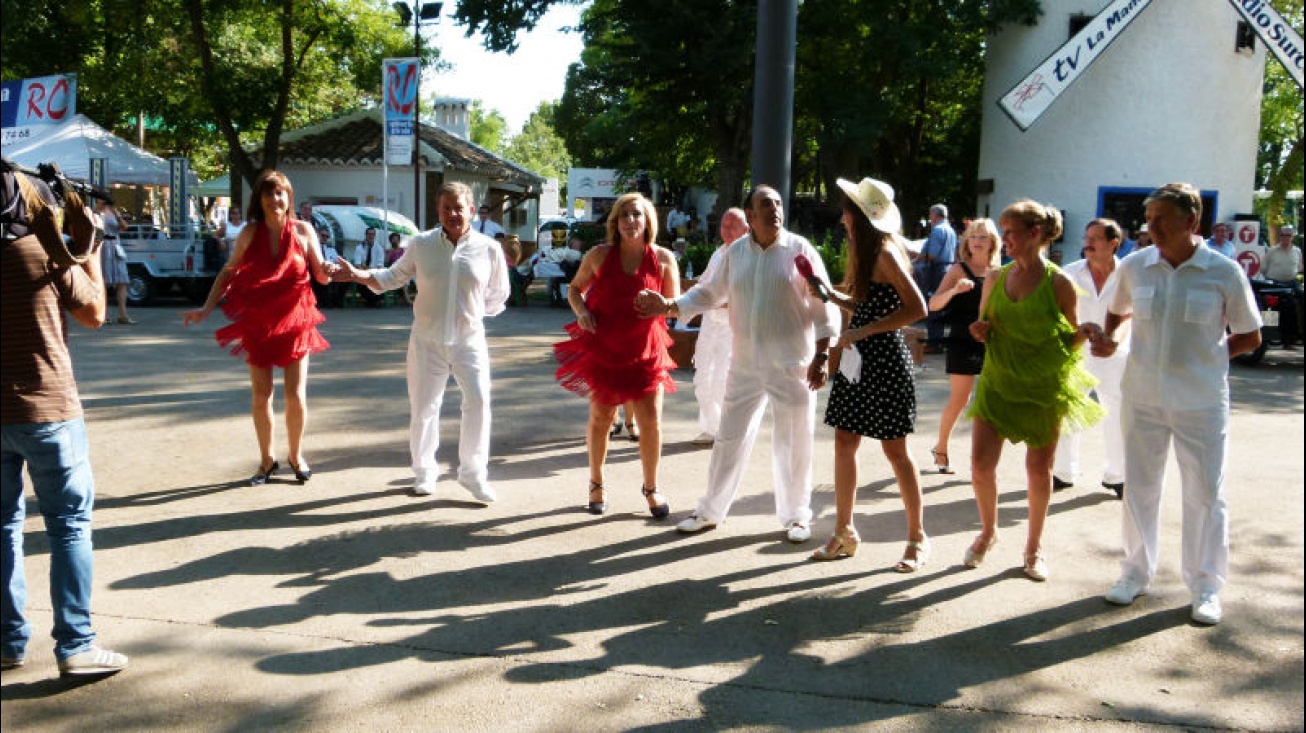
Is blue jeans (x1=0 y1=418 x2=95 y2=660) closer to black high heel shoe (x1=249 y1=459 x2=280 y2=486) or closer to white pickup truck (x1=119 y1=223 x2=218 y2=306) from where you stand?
black high heel shoe (x1=249 y1=459 x2=280 y2=486)

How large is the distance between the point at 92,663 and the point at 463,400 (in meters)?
3.14

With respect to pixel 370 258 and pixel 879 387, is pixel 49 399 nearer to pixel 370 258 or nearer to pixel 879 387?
pixel 879 387

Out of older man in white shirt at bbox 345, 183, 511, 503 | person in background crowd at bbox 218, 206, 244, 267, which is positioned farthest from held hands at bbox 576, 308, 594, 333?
person in background crowd at bbox 218, 206, 244, 267

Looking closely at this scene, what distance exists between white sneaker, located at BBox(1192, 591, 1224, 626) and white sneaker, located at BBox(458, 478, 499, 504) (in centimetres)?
382

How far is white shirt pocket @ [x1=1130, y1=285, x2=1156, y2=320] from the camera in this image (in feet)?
16.1

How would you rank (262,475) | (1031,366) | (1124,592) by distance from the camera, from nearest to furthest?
(1124,592) < (1031,366) < (262,475)

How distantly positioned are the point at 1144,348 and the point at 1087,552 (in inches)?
60.8

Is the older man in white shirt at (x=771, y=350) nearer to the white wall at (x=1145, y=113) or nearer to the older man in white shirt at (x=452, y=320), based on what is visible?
the older man in white shirt at (x=452, y=320)

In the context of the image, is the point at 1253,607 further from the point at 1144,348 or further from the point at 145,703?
the point at 145,703

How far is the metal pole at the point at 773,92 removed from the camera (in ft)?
26.9

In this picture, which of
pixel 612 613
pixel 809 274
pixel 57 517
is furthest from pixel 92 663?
pixel 809 274

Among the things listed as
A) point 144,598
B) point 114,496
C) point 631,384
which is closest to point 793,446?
point 631,384

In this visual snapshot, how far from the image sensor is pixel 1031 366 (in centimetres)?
547

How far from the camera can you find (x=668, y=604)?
5.16 m
